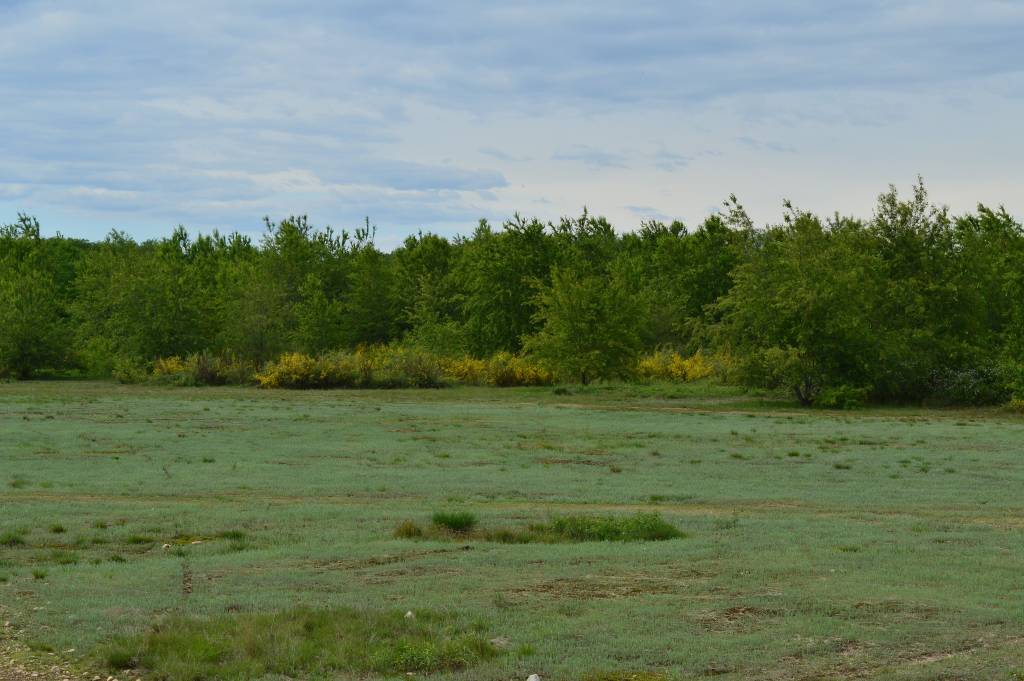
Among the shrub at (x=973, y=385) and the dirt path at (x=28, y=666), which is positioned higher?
the shrub at (x=973, y=385)

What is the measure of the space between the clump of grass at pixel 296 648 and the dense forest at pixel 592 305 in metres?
42.5

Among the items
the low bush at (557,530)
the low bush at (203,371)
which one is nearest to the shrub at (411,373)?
the low bush at (203,371)

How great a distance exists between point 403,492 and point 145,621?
11.5 meters

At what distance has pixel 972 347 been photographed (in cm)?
5625

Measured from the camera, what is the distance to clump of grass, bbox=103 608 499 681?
978 cm

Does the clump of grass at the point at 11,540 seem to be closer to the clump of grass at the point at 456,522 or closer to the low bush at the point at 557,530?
the low bush at the point at 557,530

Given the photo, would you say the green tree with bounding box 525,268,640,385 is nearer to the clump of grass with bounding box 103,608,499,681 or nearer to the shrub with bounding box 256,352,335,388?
the shrub with bounding box 256,352,335,388

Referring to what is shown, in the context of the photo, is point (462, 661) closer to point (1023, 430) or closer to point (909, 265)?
point (1023, 430)

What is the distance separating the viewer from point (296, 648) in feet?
33.3

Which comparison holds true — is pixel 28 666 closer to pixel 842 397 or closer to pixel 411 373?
pixel 842 397

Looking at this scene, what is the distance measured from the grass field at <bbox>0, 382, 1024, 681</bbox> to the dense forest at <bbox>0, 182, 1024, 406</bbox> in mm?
19461

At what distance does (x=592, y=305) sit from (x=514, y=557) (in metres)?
49.5

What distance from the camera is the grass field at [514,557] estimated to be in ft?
33.3

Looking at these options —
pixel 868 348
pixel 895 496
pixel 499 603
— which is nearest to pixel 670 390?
pixel 868 348
